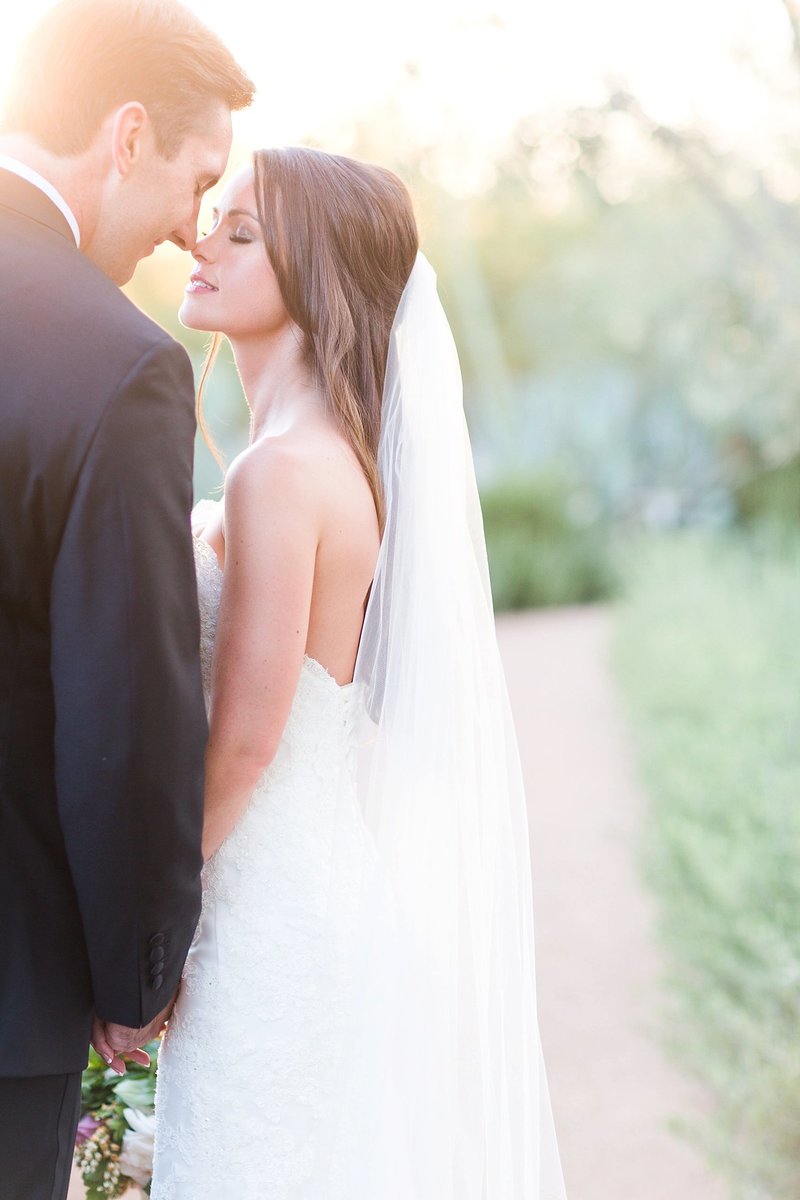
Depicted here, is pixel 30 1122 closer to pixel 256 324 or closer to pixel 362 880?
pixel 362 880

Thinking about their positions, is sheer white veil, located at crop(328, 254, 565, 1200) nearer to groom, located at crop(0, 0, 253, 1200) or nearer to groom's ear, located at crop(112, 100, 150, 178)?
groom, located at crop(0, 0, 253, 1200)

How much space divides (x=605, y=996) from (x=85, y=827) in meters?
3.68

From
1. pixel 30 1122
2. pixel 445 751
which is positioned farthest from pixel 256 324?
pixel 30 1122

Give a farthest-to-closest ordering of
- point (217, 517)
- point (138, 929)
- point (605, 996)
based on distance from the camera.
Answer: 1. point (605, 996)
2. point (217, 517)
3. point (138, 929)

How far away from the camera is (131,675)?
62.0 inches

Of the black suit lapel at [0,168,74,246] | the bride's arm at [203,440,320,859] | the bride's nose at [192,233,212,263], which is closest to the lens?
the black suit lapel at [0,168,74,246]

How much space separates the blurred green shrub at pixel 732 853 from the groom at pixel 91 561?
A: 2.17 m

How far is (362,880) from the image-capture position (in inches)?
85.6

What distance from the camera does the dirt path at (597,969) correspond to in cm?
369

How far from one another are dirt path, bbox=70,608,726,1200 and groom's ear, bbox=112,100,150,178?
7.23 ft

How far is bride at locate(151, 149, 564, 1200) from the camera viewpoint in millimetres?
2035

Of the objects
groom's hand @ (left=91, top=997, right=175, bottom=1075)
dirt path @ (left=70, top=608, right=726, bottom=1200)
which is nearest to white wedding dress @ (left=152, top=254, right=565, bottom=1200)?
groom's hand @ (left=91, top=997, right=175, bottom=1075)

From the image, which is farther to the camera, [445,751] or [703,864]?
[703,864]

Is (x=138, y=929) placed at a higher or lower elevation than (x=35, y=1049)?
higher
